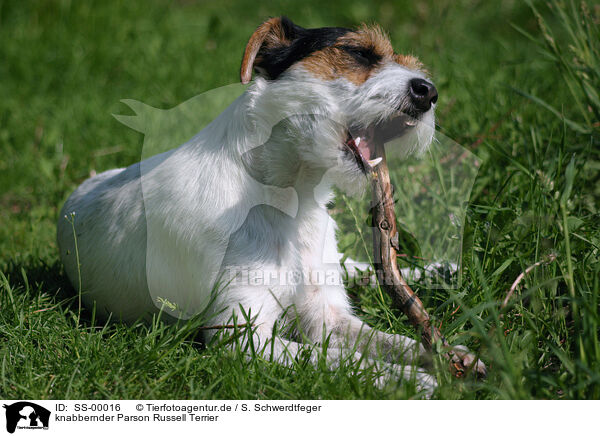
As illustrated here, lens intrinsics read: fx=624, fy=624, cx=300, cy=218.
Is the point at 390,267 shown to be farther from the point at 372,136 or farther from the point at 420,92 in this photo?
the point at 420,92

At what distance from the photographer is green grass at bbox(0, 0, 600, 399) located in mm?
2557

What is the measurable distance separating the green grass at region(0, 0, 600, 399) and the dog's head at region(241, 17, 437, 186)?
30.0 inches

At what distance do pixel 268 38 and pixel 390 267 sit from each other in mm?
1297

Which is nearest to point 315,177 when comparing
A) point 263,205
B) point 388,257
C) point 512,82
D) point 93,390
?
point 263,205

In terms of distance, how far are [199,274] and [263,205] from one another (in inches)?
18.1

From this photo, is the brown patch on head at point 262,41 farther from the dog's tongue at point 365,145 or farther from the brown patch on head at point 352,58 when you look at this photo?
the dog's tongue at point 365,145

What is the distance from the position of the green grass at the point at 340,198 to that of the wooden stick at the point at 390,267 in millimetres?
113

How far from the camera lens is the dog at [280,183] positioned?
294 centimetres

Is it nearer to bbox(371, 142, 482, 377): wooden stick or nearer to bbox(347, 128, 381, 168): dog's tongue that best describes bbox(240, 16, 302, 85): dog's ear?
bbox(347, 128, 381, 168): dog's tongue

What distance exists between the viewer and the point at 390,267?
2.85m

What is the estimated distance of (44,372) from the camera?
8.92 feet

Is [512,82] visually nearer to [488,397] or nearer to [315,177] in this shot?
[315,177]
